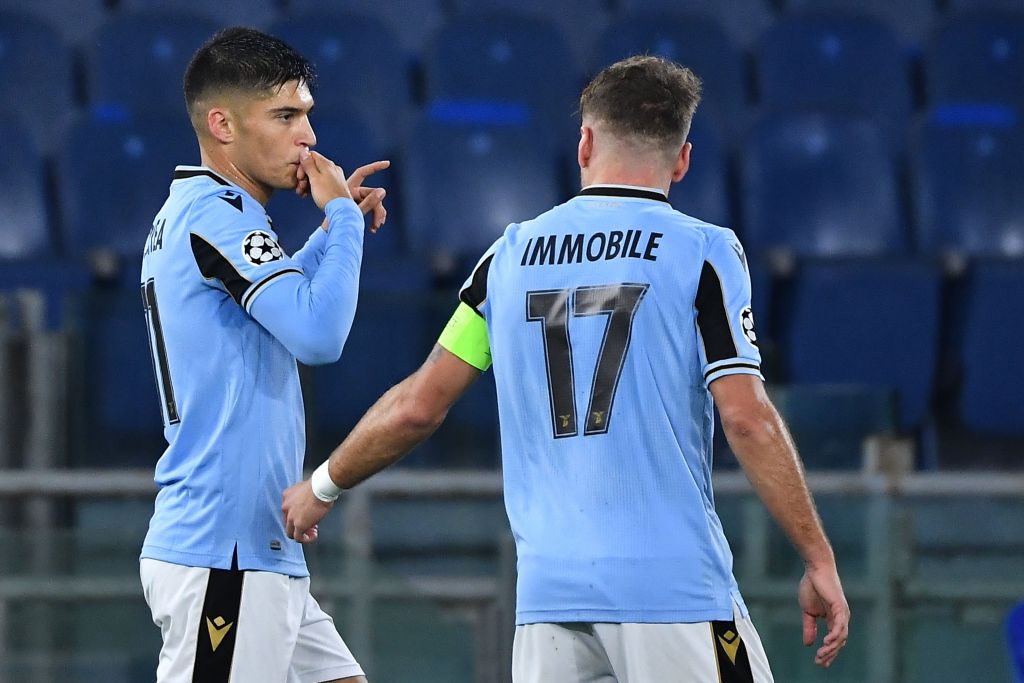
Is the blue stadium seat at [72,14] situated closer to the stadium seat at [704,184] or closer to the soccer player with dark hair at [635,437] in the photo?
the stadium seat at [704,184]

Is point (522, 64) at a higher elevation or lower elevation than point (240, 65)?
higher

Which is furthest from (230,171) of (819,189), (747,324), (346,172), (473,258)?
(819,189)

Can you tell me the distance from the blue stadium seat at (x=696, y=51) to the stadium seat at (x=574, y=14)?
49 cm

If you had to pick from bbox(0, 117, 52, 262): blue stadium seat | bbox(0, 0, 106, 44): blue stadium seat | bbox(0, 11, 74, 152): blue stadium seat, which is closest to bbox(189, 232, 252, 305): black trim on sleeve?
bbox(0, 117, 52, 262): blue stadium seat

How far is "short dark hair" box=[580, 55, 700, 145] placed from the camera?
8.57 feet

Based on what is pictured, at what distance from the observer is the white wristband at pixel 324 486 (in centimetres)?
276

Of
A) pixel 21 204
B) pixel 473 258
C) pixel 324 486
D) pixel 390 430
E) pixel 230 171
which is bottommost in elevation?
pixel 324 486

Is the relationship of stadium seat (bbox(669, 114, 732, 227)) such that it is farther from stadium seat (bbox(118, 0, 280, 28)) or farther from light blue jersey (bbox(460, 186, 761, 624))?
light blue jersey (bbox(460, 186, 761, 624))

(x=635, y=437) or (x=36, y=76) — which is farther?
(x=36, y=76)

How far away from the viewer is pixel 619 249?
2.54m

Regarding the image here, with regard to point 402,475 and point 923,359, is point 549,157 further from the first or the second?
point 402,475

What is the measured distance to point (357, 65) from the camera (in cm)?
718

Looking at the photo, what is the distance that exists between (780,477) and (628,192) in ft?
1.86

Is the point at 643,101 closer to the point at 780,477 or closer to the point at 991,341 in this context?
the point at 780,477
